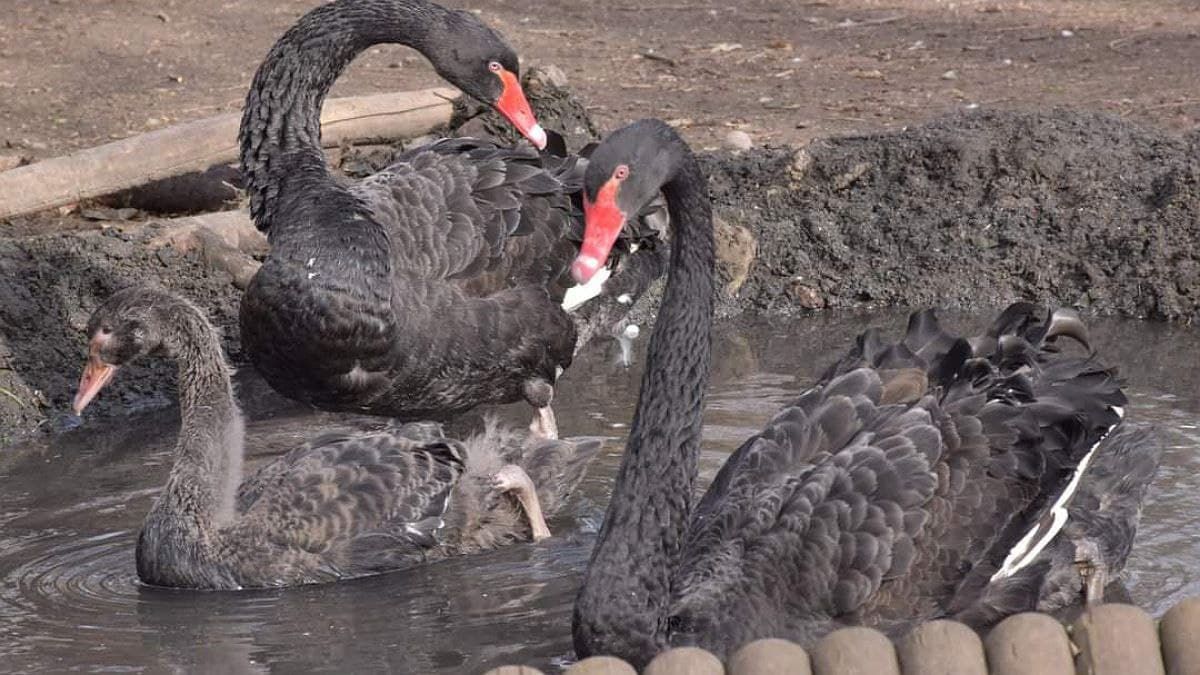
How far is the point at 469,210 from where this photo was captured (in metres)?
6.55

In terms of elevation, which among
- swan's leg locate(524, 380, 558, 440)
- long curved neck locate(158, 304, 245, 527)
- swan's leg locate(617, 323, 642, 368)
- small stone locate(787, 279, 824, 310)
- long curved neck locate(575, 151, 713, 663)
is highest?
long curved neck locate(575, 151, 713, 663)

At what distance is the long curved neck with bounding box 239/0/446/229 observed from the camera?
6.52 m

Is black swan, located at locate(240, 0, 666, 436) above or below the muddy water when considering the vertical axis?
above

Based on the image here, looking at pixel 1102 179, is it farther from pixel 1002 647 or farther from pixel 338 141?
pixel 1002 647

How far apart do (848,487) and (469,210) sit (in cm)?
233

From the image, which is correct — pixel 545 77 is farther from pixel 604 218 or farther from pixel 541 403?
pixel 604 218

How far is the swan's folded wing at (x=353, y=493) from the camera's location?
18.4ft

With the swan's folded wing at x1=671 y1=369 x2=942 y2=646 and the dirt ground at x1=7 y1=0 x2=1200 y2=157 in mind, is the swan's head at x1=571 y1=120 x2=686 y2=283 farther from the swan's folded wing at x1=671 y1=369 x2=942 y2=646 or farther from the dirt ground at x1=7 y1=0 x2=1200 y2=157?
the dirt ground at x1=7 y1=0 x2=1200 y2=157

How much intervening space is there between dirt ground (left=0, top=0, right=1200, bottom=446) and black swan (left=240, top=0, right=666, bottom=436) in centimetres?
119

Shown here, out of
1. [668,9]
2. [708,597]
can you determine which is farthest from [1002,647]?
[668,9]

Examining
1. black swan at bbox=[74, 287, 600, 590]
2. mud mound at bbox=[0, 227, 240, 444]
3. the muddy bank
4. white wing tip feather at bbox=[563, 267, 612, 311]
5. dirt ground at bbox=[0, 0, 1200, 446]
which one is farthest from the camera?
the muddy bank

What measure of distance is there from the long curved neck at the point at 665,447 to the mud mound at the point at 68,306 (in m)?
3.25

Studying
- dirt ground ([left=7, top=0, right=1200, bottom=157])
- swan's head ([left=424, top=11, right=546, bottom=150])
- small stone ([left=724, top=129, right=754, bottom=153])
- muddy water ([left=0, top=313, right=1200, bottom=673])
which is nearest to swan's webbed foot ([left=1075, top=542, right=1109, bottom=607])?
muddy water ([left=0, top=313, right=1200, bottom=673])

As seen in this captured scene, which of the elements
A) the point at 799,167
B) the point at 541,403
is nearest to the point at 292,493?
the point at 541,403
